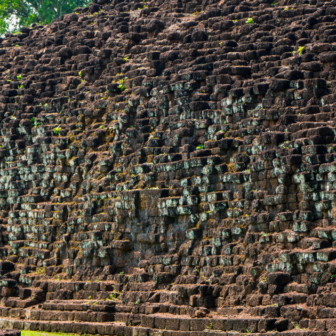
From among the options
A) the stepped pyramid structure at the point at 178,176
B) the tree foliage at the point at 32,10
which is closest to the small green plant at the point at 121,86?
the stepped pyramid structure at the point at 178,176

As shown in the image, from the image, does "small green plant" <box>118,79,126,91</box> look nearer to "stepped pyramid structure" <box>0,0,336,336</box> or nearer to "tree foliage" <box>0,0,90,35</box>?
"stepped pyramid structure" <box>0,0,336,336</box>

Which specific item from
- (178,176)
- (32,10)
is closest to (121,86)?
(178,176)

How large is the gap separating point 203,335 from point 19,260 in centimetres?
876

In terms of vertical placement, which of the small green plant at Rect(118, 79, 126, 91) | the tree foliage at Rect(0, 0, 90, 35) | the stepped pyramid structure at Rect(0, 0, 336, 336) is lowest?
the stepped pyramid structure at Rect(0, 0, 336, 336)

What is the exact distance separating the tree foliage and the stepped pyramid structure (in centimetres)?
1707

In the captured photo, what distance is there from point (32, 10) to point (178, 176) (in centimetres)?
2809

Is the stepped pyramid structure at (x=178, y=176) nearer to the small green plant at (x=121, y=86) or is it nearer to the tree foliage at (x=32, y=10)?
the small green plant at (x=121, y=86)

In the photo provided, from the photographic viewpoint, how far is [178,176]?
1878 centimetres

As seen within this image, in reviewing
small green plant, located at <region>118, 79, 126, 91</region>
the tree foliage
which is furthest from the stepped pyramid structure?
the tree foliage

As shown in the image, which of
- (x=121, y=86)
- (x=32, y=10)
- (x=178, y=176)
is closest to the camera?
(x=178, y=176)

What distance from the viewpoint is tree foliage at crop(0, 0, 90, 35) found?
42.2 m

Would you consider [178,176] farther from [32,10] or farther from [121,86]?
[32,10]

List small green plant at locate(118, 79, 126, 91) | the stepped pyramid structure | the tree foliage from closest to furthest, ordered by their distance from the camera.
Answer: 1. the stepped pyramid structure
2. small green plant at locate(118, 79, 126, 91)
3. the tree foliage

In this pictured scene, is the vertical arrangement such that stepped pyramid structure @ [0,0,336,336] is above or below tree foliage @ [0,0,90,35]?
below
